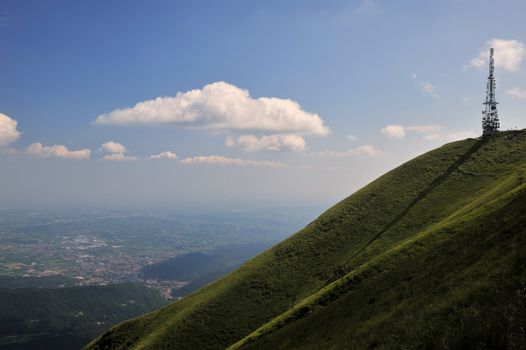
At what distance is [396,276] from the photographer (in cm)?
4147

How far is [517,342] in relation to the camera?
12.9 meters

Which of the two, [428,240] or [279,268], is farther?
[279,268]

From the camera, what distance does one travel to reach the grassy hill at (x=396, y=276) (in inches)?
827

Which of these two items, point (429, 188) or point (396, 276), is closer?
point (396, 276)

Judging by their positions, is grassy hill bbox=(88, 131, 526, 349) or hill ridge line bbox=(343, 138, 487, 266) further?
hill ridge line bbox=(343, 138, 487, 266)

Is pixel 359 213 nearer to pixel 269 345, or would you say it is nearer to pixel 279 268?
pixel 279 268

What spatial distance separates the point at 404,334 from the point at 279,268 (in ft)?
203

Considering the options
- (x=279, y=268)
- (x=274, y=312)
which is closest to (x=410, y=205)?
(x=279, y=268)

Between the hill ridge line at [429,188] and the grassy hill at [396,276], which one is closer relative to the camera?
the grassy hill at [396,276]

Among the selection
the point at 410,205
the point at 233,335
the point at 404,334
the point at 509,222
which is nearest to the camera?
the point at 404,334

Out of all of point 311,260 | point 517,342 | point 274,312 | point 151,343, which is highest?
point 517,342

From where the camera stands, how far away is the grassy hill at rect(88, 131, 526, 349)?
2100cm

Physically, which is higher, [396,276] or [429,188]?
[429,188]

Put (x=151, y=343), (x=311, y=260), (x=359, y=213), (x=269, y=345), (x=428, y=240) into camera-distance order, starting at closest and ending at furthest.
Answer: (x=269, y=345) → (x=428, y=240) → (x=151, y=343) → (x=311, y=260) → (x=359, y=213)
